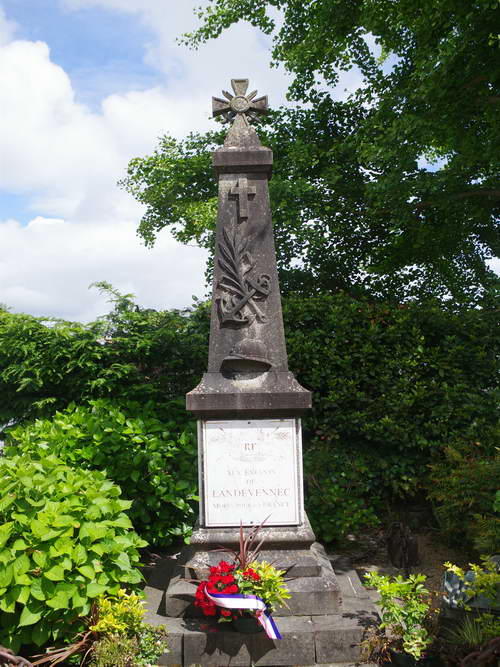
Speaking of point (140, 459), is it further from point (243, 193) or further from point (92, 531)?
point (243, 193)

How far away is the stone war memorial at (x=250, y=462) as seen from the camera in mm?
3703

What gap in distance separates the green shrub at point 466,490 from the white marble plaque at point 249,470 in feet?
6.10

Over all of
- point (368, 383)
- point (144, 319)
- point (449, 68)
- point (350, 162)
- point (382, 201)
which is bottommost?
point (368, 383)

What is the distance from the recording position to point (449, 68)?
6.62 metres

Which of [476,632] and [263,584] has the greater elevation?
[263,584]

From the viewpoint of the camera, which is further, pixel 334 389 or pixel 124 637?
pixel 334 389

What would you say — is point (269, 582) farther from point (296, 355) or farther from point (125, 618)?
point (296, 355)

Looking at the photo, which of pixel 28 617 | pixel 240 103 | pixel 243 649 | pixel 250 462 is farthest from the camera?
pixel 240 103

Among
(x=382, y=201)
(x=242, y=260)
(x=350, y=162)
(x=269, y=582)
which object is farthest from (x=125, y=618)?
(x=350, y=162)

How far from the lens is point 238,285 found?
4637 mm

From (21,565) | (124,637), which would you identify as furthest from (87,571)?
(124,637)

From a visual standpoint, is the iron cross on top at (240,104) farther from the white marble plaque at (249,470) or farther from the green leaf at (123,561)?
the green leaf at (123,561)

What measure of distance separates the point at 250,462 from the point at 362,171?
832cm

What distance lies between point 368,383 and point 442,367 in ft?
2.91
